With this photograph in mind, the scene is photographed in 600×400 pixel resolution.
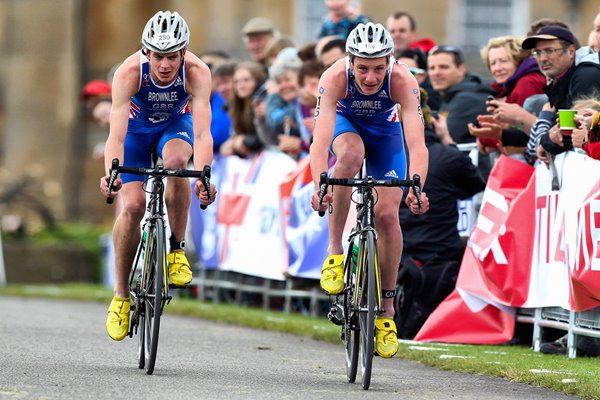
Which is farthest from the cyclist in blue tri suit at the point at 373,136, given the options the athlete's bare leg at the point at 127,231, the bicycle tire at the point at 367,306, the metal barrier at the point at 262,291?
the metal barrier at the point at 262,291

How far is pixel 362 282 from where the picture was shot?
10.8 metres

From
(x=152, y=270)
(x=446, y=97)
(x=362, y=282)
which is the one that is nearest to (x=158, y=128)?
(x=152, y=270)

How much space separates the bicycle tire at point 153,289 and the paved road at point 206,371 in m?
0.18

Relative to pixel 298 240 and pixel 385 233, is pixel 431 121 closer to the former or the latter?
pixel 298 240

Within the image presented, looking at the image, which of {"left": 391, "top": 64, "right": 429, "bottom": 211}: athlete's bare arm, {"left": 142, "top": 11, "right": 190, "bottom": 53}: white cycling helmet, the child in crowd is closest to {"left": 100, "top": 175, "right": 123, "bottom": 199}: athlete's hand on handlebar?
{"left": 142, "top": 11, "right": 190, "bottom": 53}: white cycling helmet

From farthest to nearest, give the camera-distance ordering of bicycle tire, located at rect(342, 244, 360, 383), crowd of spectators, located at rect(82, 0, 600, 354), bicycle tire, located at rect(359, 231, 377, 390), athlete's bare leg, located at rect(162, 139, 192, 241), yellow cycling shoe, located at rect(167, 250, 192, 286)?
crowd of spectators, located at rect(82, 0, 600, 354), athlete's bare leg, located at rect(162, 139, 192, 241), yellow cycling shoe, located at rect(167, 250, 192, 286), bicycle tire, located at rect(342, 244, 360, 383), bicycle tire, located at rect(359, 231, 377, 390)

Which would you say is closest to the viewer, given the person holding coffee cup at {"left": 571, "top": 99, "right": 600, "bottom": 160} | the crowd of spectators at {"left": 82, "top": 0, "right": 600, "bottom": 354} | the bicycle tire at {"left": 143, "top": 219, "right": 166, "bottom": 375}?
the bicycle tire at {"left": 143, "top": 219, "right": 166, "bottom": 375}

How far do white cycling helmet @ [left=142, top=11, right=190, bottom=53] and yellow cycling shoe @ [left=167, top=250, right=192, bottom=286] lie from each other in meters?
1.42

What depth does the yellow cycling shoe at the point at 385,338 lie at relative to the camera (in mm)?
10914

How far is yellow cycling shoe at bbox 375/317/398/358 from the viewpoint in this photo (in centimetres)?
1091

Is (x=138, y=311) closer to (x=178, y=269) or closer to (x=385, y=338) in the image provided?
(x=178, y=269)

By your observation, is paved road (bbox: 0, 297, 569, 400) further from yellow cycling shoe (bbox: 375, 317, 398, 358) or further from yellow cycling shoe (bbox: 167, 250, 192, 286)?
yellow cycling shoe (bbox: 167, 250, 192, 286)

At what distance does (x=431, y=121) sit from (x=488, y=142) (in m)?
0.62

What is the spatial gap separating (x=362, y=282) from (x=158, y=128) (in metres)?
2.06
